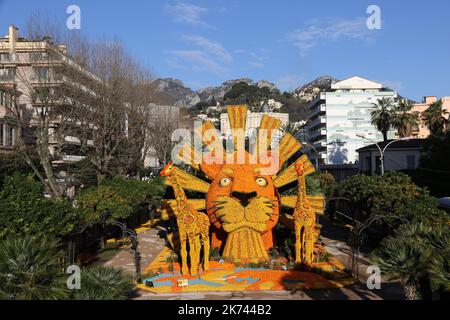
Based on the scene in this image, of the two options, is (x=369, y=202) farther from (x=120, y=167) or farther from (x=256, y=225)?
(x=120, y=167)

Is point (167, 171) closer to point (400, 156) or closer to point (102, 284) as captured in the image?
point (102, 284)

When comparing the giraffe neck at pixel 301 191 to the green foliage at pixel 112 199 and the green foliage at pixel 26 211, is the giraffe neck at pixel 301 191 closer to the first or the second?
the green foliage at pixel 26 211

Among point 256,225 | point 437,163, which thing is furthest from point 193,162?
point 437,163

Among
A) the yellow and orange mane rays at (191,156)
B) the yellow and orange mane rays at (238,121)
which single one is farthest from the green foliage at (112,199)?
the yellow and orange mane rays at (238,121)

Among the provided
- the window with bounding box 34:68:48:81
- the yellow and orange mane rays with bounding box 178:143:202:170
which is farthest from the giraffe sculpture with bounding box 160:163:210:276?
the window with bounding box 34:68:48:81

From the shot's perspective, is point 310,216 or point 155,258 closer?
point 310,216

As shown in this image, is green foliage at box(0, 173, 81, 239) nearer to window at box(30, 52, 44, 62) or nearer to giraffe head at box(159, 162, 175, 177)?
giraffe head at box(159, 162, 175, 177)

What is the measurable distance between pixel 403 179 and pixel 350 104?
56.5 m

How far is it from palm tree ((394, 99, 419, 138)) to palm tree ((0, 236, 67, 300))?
2025 inches

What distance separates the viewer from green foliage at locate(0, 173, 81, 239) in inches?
Answer: 565

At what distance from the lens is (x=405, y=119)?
5284 cm

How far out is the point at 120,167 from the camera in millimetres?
37531

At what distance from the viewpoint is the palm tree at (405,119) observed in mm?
52844
